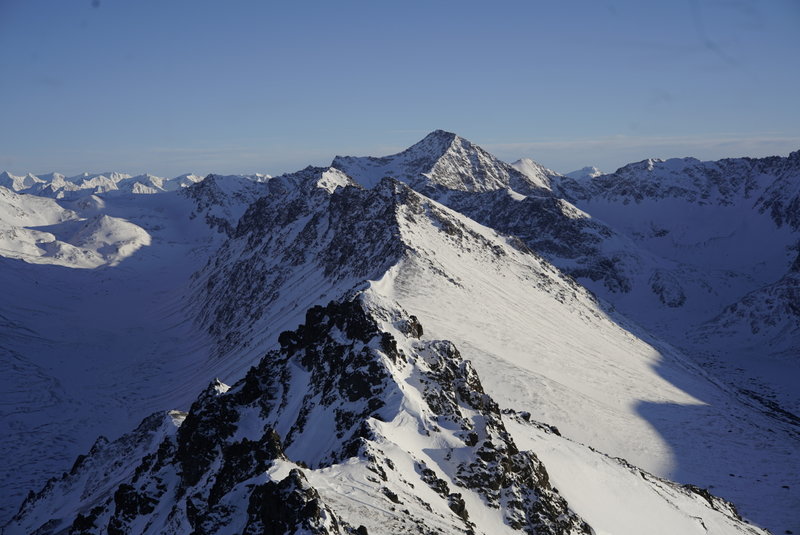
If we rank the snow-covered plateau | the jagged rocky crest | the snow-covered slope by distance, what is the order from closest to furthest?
1. the jagged rocky crest
2. the snow-covered slope
3. the snow-covered plateau

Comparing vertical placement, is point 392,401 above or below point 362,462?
above

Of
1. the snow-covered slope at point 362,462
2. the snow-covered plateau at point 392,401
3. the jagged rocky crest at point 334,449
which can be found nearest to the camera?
the jagged rocky crest at point 334,449

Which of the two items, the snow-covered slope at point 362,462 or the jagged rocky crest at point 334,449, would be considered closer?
the jagged rocky crest at point 334,449

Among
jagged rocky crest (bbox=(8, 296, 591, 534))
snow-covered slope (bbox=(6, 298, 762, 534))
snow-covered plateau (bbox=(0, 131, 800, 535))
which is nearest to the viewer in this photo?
jagged rocky crest (bbox=(8, 296, 591, 534))

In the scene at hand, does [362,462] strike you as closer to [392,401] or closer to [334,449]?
[334,449]

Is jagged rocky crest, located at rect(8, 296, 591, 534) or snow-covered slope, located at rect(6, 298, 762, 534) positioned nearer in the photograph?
jagged rocky crest, located at rect(8, 296, 591, 534)

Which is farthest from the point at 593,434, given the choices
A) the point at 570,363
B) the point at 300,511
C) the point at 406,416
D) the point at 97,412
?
the point at 97,412

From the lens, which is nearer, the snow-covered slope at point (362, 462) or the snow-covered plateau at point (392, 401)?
the snow-covered slope at point (362, 462)

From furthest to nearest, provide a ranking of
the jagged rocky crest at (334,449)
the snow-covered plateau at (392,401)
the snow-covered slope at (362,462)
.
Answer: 1. the snow-covered plateau at (392,401)
2. the snow-covered slope at (362,462)
3. the jagged rocky crest at (334,449)

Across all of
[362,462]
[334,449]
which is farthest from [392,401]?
[362,462]
